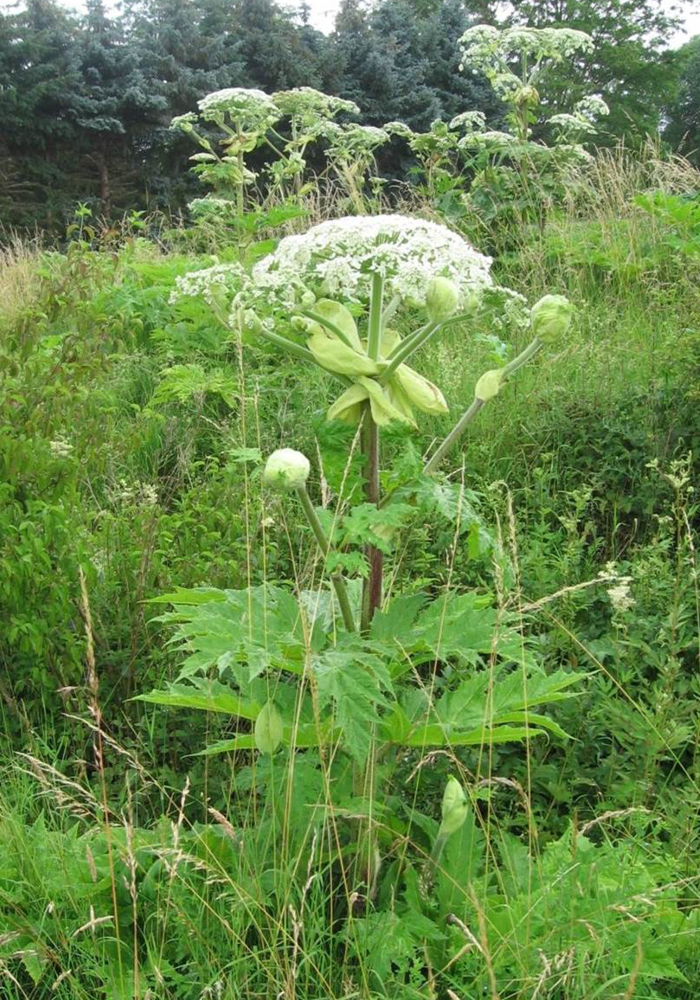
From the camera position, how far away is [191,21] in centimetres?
1998

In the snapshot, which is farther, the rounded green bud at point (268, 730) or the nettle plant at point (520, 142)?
the nettle plant at point (520, 142)

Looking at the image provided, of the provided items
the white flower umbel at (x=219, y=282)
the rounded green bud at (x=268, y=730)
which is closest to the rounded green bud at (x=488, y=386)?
the white flower umbel at (x=219, y=282)

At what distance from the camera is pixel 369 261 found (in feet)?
5.51

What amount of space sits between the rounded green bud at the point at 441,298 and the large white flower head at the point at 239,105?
13.1ft

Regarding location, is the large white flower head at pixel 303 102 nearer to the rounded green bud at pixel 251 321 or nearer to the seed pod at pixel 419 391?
the rounded green bud at pixel 251 321

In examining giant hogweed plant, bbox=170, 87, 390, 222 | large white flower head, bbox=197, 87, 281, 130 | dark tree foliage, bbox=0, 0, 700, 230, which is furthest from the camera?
dark tree foliage, bbox=0, 0, 700, 230

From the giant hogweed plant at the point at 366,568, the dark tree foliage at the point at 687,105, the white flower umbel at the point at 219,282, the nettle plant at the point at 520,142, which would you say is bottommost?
the giant hogweed plant at the point at 366,568

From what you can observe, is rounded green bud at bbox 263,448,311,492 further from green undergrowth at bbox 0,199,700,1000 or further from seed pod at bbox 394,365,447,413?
seed pod at bbox 394,365,447,413

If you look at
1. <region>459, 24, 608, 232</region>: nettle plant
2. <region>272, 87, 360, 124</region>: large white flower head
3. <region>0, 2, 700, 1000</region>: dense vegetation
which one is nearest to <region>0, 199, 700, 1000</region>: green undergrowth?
<region>0, 2, 700, 1000</region>: dense vegetation

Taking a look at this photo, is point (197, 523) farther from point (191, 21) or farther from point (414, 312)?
point (191, 21)

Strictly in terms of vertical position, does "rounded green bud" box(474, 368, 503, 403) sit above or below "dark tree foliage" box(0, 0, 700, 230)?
below

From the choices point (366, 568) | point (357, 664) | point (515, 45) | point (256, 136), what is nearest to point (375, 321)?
point (366, 568)

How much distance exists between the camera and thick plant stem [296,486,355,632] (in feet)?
5.32

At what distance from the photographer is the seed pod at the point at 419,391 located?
5.58 ft
